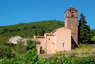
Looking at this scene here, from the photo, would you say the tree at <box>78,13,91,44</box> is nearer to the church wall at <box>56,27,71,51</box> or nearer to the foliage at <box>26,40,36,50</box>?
the church wall at <box>56,27,71,51</box>

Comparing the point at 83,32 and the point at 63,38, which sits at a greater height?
the point at 83,32

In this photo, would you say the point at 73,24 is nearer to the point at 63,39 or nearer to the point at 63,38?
the point at 63,38

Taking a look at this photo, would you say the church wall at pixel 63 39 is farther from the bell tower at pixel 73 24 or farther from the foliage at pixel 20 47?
the foliage at pixel 20 47

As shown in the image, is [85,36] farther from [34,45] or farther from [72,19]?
[34,45]

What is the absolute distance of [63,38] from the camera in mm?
21141

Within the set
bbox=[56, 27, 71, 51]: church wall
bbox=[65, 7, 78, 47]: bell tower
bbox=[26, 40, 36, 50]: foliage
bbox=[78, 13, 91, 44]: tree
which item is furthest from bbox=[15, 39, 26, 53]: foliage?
bbox=[78, 13, 91, 44]: tree

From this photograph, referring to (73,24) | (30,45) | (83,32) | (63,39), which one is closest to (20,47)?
(30,45)

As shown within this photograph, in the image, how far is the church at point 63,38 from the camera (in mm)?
21047

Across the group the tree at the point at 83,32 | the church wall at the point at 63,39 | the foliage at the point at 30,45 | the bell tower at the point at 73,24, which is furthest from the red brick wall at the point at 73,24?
the foliage at the point at 30,45

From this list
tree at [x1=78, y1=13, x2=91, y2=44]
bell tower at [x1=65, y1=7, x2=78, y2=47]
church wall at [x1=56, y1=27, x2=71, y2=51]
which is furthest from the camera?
tree at [x1=78, y1=13, x2=91, y2=44]

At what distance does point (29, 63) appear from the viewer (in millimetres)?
4945

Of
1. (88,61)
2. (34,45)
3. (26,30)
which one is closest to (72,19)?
(34,45)

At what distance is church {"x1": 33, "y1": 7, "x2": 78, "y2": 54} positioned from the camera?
21047 millimetres

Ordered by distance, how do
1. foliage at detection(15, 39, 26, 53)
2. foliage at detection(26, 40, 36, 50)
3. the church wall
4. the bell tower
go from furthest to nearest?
the bell tower → foliage at detection(26, 40, 36, 50) → foliage at detection(15, 39, 26, 53) → the church wall
